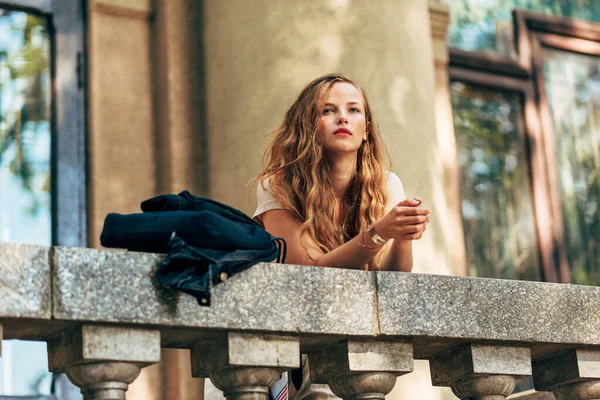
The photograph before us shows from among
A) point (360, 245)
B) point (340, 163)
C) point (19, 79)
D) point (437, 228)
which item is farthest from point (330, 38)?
point (360, 245)

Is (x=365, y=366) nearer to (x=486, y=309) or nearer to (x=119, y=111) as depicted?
(x=486, y=309)

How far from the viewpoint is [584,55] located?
1005cm

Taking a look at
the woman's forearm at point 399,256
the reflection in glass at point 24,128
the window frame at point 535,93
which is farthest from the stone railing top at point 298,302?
the window frame at point 535,93

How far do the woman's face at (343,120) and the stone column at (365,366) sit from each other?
1195 millimetres

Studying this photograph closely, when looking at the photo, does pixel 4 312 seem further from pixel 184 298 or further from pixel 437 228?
pixel 437 228

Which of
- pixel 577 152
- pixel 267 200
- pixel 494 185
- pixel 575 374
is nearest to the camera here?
pixel 575 374

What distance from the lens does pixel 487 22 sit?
963cm

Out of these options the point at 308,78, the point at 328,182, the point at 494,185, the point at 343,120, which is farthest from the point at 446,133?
the point at 328,182

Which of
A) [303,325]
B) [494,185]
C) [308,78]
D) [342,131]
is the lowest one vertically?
[303,325]

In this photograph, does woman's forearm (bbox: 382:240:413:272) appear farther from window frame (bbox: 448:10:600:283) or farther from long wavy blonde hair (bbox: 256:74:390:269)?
window frame (bbox: 448:10:600:283)

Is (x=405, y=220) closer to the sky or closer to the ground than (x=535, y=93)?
closer to the ground

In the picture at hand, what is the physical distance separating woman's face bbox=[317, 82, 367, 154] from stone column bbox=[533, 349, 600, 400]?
1.21 metres

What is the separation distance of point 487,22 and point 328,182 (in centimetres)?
508

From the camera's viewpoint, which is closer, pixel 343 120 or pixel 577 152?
pixel 343 120
